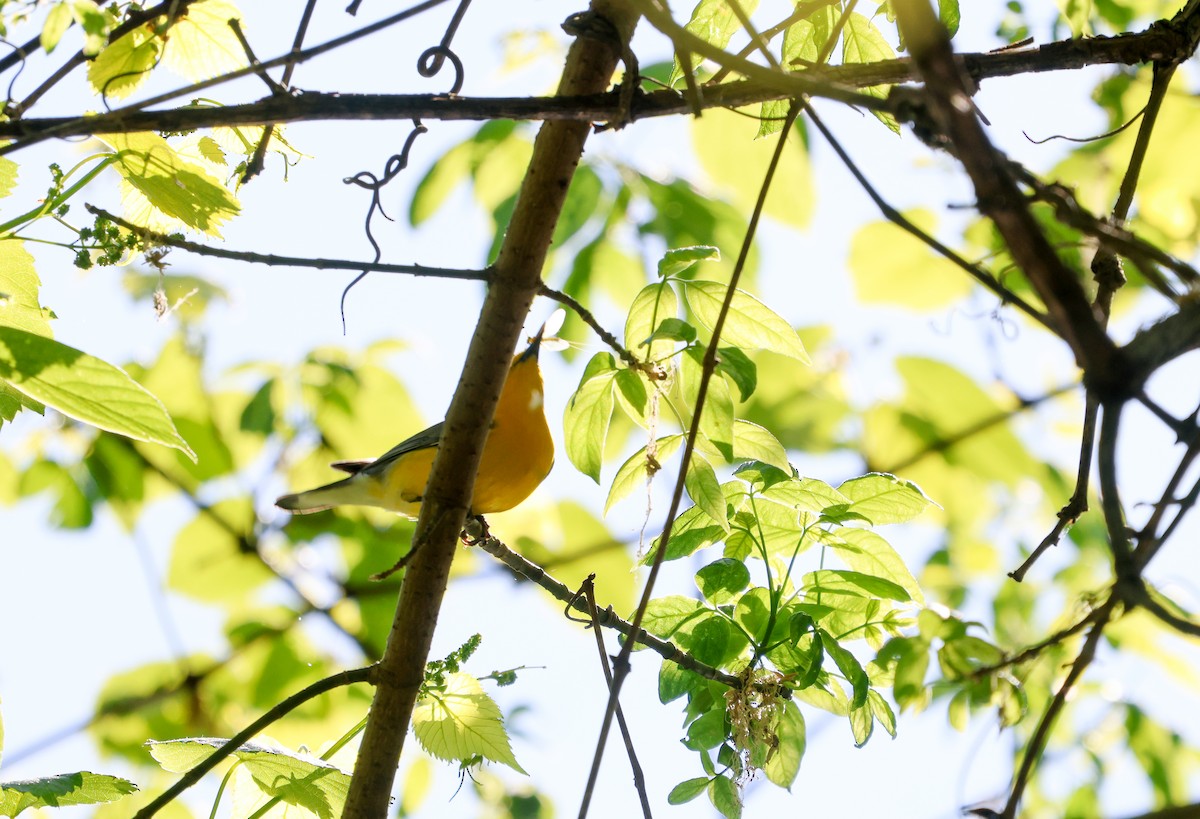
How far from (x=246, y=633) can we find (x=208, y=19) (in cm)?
293

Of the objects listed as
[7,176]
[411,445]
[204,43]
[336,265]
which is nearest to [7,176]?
[7,176]

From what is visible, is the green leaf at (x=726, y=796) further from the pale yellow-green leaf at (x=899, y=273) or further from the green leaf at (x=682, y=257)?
the pale yellow-green leaf at (x=899, y=273)

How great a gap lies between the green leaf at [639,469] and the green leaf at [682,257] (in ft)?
0.89

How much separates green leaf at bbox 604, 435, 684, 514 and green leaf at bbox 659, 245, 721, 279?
10.7 inches

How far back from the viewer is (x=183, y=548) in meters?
3.83

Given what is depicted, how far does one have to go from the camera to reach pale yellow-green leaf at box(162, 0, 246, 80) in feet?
5.33

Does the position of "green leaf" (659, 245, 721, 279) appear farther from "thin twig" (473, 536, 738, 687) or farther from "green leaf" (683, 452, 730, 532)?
"thin twig" (473, 536, 738, 687)

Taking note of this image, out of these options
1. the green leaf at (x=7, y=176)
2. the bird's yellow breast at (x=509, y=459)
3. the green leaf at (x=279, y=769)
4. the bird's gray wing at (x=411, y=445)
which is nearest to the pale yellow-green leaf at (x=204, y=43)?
the green leaf at (x=7, y=176)

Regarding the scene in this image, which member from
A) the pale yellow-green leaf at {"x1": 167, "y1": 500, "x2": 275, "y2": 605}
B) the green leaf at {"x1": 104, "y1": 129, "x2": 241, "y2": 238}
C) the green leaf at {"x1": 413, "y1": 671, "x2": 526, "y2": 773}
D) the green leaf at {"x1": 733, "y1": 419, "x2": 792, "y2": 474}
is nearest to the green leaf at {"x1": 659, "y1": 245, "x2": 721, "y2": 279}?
the green leaf at {"x1": 733, "y1": 419, "x2": 792, "y2": 474}

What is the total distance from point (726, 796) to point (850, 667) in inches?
12.2

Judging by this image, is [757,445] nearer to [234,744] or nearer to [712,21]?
[712,21]

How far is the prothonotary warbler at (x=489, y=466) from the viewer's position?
3299 mm

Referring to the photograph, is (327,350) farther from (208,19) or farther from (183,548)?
(208,19)

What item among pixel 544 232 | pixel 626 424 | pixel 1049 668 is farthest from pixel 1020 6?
pixel 544 232
